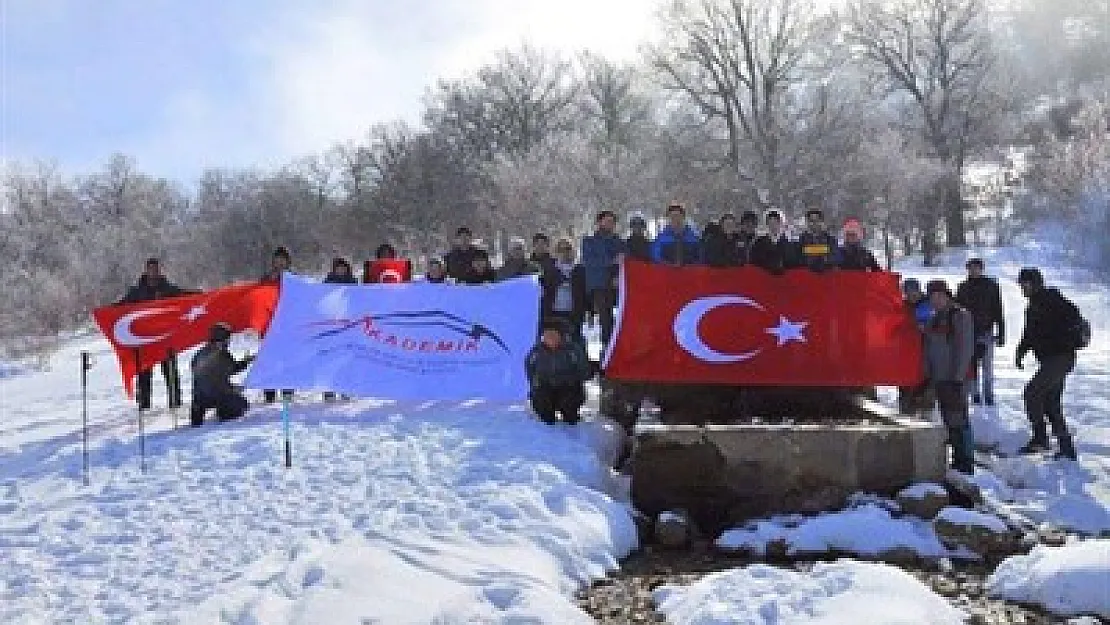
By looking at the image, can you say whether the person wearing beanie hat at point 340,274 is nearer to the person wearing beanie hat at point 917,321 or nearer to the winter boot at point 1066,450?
the person wearing beanie hat at point 917,321

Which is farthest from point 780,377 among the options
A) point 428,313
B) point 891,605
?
point 891,605

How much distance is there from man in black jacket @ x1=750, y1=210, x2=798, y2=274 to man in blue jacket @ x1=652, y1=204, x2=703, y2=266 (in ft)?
2.10

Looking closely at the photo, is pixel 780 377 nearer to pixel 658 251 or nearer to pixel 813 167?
pixel 658 251

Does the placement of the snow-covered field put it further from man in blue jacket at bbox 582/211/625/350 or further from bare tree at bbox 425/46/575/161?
bare tree at bbox 425/46/575/161

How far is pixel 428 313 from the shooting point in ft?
43.0

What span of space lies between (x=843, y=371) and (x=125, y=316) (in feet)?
26.8

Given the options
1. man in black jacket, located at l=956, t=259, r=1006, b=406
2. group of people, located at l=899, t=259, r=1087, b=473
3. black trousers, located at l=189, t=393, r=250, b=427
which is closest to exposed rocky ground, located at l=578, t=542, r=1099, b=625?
group of people, located at l=899, t=259, r=1087, b=473

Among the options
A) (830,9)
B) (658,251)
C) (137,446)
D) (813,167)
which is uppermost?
(830,9)

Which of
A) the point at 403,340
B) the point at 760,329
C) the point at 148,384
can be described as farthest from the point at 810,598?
the point at 148,384

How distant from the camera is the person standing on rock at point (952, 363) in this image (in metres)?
11.1

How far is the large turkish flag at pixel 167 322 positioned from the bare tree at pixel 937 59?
135 ft

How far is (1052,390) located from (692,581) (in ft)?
19.6

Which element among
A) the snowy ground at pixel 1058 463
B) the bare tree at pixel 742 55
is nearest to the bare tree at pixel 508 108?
the bare tree at pixel 742 55

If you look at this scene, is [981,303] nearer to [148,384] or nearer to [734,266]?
[734,266]
